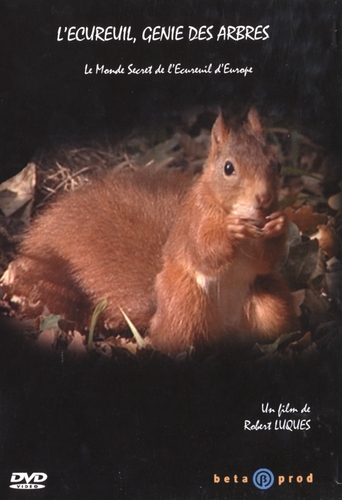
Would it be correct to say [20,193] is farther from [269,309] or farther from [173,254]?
[269,309]

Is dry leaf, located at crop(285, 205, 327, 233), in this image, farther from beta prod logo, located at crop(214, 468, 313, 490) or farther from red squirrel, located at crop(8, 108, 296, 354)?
beta prod logo, located at crop(214, 468, 313, 490)

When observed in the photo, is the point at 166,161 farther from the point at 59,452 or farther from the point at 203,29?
the point at 59,452

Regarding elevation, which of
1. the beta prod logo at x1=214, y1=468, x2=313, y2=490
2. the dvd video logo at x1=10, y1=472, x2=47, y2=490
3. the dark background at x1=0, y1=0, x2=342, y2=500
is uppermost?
the dark background at x1=0, y1=0, x2=342, y2=500

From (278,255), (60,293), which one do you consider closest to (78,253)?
(60,293)

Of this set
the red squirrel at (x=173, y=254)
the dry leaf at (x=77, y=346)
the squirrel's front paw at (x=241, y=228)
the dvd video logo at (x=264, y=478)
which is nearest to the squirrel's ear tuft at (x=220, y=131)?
the red squirrel at (x=173, y=254)

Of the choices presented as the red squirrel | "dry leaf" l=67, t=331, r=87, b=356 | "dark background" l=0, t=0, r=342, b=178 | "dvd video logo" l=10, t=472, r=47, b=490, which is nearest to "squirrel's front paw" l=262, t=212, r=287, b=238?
the red squirrel

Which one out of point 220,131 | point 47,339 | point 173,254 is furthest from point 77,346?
point 220,131
